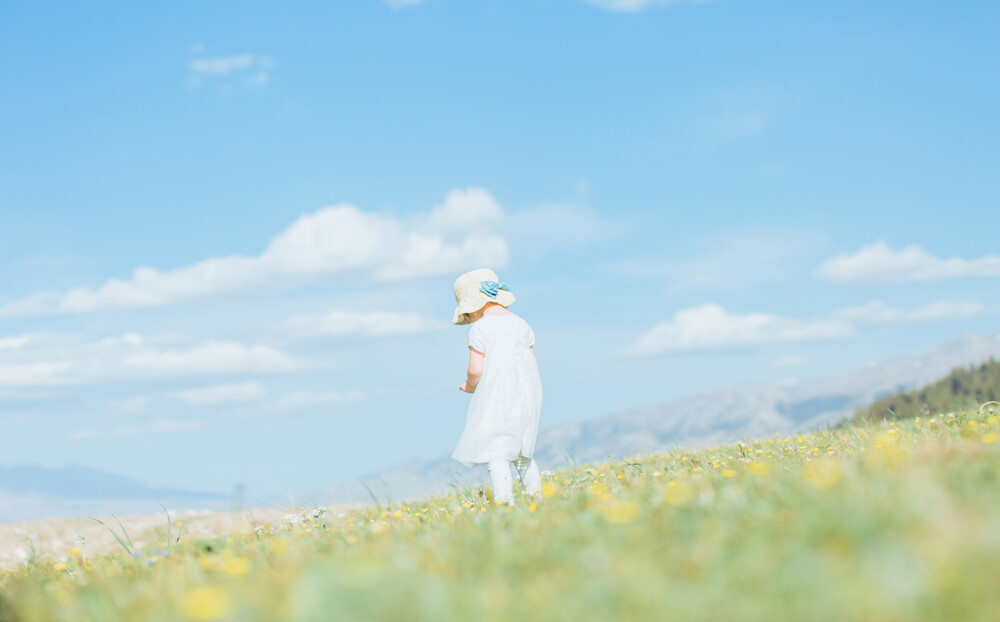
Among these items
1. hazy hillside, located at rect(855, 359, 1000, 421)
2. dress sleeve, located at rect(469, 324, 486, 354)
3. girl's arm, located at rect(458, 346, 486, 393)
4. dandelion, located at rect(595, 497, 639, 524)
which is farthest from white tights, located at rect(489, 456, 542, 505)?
hazy hillside, located at rect(855, 359, 1000, 421)

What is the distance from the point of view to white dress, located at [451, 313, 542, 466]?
884 centimetres

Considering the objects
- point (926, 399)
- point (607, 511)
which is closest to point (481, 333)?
point (607, 511)

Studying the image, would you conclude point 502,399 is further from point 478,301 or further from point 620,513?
point 620,513

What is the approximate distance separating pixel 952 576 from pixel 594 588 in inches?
50.8

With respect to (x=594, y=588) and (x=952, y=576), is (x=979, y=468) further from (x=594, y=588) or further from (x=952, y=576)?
(x=594, y=588)

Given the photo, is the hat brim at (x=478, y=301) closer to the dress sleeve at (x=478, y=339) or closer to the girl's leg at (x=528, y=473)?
the dress sleeve at (x=478, y=339)

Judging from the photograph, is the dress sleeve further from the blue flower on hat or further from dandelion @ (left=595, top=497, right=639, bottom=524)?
dandelion @ (left=595, top=497, right=639, bottom=524)

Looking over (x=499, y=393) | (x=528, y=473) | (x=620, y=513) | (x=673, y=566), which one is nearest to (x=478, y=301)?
(x=499, y=393)

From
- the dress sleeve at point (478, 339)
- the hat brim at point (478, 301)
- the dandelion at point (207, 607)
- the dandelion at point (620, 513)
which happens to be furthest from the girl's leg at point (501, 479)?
the dandelion at point (207, 607)

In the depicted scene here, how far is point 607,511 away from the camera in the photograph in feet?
15.0

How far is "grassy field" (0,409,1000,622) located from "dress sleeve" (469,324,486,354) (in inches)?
143

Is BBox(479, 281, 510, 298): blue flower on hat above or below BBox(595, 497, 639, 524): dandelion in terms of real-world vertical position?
above

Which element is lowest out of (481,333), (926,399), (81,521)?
(926,399)

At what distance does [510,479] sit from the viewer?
877 centimetres
